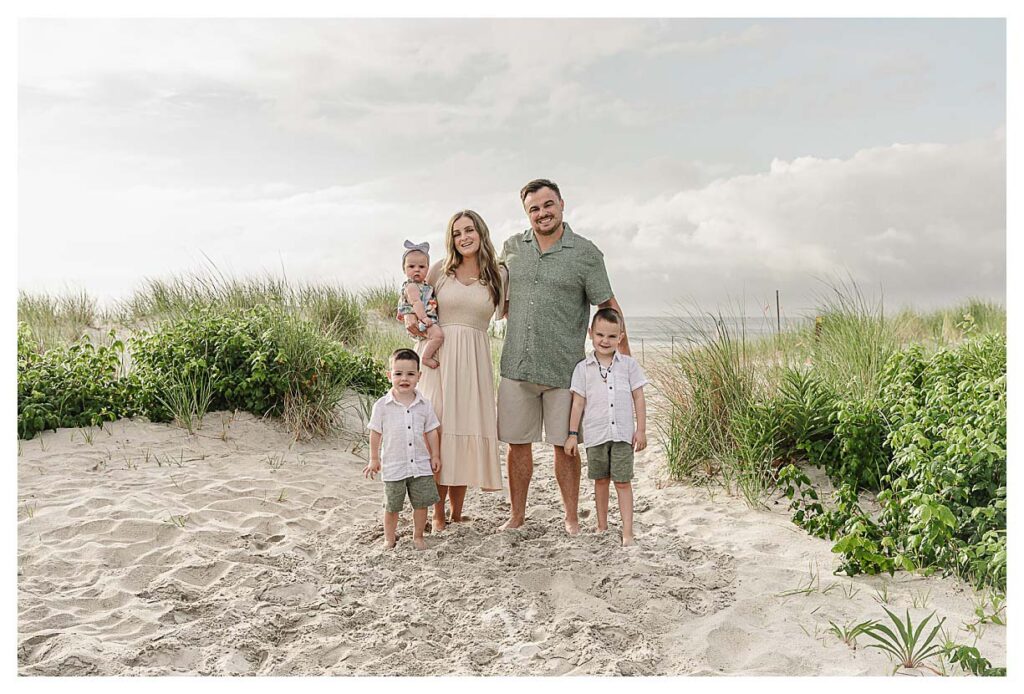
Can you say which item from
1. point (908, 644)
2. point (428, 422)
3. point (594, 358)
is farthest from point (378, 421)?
point (908, 644)

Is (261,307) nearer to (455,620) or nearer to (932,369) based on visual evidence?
(455,620)

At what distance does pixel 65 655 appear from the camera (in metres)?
4.18

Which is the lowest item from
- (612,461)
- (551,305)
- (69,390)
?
(612,461)

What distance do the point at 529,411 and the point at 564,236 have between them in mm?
1255

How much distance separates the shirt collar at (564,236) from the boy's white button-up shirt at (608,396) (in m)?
0.80

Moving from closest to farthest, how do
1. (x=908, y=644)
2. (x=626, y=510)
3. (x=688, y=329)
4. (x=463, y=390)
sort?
(x=908, y=644), (x=626, y=510), (x=463, y=390), (x=688, y=329)

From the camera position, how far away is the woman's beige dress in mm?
5719

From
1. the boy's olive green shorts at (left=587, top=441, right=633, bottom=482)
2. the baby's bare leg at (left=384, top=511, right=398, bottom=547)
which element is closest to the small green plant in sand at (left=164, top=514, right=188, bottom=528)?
the baby's bare leg at (left=384, top=511, right=398, bottom=547)

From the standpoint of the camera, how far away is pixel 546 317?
5.66m

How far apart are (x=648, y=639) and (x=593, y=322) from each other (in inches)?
83.8

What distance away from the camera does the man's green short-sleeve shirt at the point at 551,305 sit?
5.64 metres

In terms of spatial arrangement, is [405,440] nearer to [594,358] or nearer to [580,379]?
[580,379]

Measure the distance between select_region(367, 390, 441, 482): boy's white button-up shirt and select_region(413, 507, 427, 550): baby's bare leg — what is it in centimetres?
29

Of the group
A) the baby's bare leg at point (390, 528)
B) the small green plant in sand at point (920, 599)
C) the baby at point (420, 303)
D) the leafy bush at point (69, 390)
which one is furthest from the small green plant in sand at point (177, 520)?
the small green plant in sand at point (920, 599)
